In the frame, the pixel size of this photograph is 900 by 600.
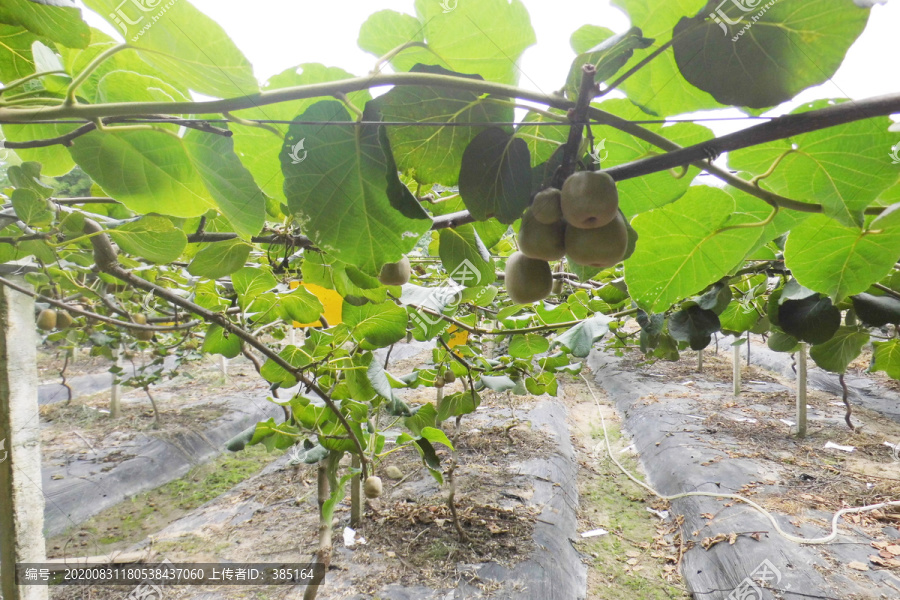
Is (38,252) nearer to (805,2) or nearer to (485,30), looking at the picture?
(485,30)

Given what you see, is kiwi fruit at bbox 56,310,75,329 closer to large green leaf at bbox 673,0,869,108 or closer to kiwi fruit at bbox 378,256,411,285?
kiwi fruit at bbox 378,256,411,285

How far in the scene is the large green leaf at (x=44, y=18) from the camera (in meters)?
0.44

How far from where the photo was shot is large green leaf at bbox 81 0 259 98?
0.37 metres

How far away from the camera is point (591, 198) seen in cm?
42

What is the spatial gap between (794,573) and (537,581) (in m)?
1.49

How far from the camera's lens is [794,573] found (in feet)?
8.98

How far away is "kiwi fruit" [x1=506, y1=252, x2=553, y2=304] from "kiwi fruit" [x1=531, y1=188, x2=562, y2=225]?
0.10 m

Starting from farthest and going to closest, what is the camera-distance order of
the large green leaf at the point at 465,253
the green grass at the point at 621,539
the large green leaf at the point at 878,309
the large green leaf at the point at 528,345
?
1. the green grass at the point at 621,539
2. the large green leaf at the point at 528,345
3. the large green leaf at the point at 878,309
4. the large green leaf at the point at 465,253

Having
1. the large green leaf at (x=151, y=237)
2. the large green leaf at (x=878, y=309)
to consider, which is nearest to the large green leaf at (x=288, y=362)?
the large green leaf at (x=151, y=237)

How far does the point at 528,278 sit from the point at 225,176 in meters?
0.36

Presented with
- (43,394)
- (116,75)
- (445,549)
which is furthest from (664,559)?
(43,394)

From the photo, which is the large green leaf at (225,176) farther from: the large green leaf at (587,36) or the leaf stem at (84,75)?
the large green leaf at (587,36)

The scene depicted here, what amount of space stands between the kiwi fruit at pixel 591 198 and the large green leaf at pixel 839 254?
0.42 m

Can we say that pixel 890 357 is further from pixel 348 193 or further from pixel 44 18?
pixel 44 18
